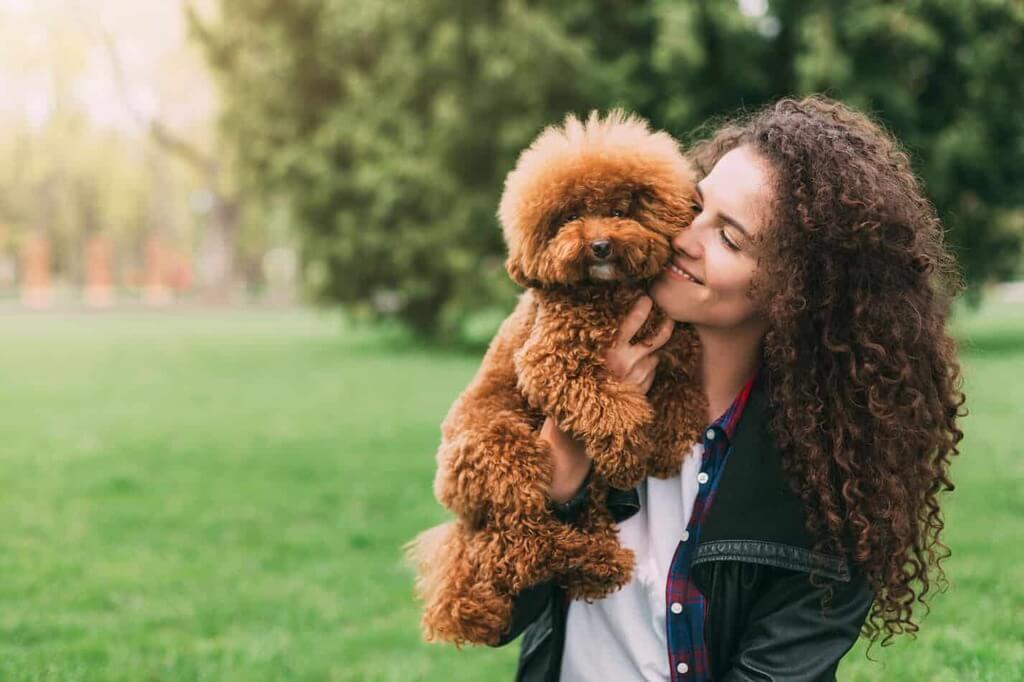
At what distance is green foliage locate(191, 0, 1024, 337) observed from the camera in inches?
554

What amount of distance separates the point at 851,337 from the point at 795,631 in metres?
0.70

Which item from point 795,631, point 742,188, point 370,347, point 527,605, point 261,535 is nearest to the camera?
point 795,631

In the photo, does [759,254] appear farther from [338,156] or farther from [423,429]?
[338,156]

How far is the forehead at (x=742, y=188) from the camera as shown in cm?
244

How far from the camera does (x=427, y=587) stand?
2.62 metres

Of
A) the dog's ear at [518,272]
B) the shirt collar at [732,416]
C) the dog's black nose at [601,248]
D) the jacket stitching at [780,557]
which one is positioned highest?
the dog's black nose at [601,248]

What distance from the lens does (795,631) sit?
7.73 feet

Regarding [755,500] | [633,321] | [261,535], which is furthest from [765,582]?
[261,535]

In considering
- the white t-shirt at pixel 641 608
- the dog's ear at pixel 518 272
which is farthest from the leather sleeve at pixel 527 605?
the dog's ear at pixel 518 272

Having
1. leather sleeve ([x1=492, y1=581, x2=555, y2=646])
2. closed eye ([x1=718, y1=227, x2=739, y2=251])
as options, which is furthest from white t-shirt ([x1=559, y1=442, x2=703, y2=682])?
closed eye ([x1=718, y1=227, x2=739, y2=251])

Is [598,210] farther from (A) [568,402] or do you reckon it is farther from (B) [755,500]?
(B) [755,500]

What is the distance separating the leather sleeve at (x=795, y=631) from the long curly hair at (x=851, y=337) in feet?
0.19

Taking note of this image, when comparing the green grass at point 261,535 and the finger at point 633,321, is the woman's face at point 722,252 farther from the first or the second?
the green grass at point 261,535

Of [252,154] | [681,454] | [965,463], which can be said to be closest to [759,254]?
[681,454]
